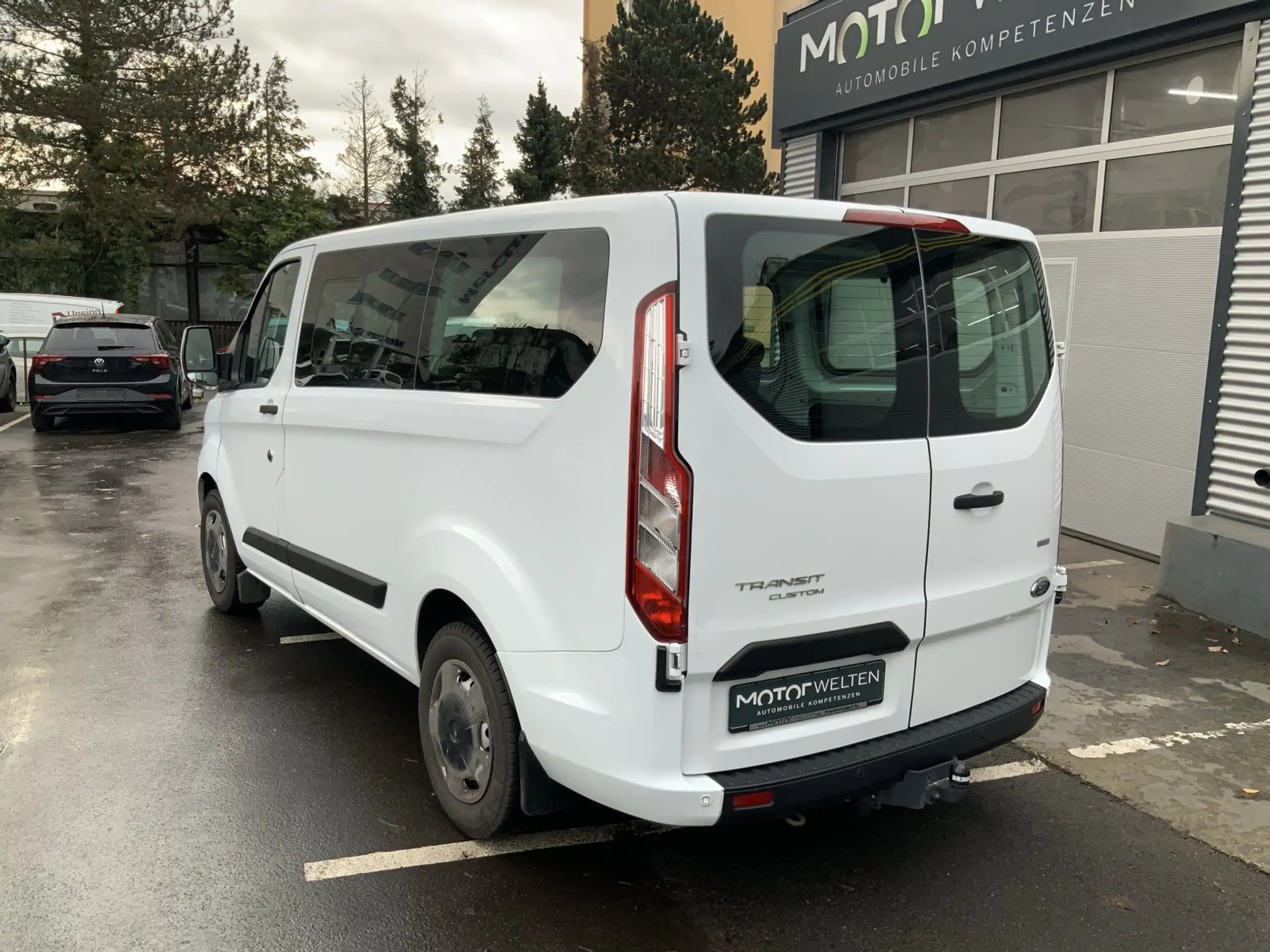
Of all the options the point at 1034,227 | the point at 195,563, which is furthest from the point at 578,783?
the point at 1034,227

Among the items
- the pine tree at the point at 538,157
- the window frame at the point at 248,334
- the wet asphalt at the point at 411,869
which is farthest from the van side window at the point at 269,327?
the pine tree at the point at 538,157

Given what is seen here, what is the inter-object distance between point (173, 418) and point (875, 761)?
13.9 meters

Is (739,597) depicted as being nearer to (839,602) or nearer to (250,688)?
(839,602)

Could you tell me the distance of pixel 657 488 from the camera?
259 centimetres

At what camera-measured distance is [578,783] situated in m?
2.86

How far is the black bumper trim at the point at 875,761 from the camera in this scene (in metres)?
2.72

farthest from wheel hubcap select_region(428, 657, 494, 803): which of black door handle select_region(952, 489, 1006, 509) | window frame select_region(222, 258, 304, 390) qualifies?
window frame select_region(222, 258, 304, 390)

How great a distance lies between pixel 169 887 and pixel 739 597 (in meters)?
2.05

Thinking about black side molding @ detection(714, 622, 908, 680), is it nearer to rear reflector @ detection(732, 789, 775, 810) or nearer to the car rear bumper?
rear reflector @ detection(732, 789, 775, 810)

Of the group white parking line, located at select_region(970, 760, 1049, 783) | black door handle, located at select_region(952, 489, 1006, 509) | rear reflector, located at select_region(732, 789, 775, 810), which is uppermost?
black door handle, located at select_region(952, 489, 1006, 509)

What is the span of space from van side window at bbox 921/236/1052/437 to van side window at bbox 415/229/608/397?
1.06 m

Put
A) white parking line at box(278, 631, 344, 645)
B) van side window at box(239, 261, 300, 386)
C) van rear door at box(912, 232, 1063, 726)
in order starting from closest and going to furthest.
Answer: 1. van rear door at box(912, 232, 1063, 726)
2. van side window at box(239, 261, 300, 386)
3. white parking line at box(278, 631, 344, 645)

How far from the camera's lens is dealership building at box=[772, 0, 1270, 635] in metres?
6.28

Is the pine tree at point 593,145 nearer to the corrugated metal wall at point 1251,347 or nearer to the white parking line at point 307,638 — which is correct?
the corrugated metal wall at point 1251,347
